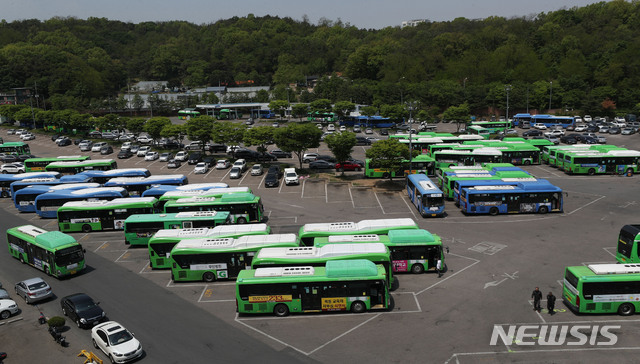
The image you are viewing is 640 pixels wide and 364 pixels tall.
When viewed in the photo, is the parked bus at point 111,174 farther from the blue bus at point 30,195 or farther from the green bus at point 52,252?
the green bus at point 52,252

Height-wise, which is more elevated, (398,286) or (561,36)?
(561,36)

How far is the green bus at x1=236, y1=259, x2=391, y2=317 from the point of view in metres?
24.3

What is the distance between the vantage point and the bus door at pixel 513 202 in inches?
1614

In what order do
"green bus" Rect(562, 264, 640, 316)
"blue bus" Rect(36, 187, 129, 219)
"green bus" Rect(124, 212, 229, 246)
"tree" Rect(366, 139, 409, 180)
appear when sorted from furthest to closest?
"tree" Rect(366, 139, 409, 180) < "blue bus" Rect(36, 187, 129, 219) < "green bus" Rect(124, 212, 229, 246) < "green bus" Rect(562, 264, 640, 316)

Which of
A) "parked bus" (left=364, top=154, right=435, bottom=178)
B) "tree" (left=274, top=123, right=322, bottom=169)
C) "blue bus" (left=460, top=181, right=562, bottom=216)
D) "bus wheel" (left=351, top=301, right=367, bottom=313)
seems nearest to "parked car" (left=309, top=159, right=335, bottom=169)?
"tree" (left=274, top=123, right=322, bottom=169)

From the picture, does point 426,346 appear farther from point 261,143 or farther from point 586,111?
point 586,111

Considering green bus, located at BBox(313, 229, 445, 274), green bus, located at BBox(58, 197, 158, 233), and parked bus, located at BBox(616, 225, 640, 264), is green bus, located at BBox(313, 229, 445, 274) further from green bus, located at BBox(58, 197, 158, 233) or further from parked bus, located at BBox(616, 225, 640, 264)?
green bus, located at BBox(58, 197, 158, 233)

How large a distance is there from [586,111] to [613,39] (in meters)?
52.4

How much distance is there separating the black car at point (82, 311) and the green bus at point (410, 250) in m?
12.9

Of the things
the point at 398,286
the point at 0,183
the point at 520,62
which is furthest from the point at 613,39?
the point at 0,183

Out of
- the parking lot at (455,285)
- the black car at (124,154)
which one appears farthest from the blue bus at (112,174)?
the black car at (124,154)

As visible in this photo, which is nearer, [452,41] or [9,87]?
[9,87]

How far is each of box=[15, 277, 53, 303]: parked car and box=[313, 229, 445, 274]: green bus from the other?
16.5m

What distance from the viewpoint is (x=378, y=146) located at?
5212 centimetres
